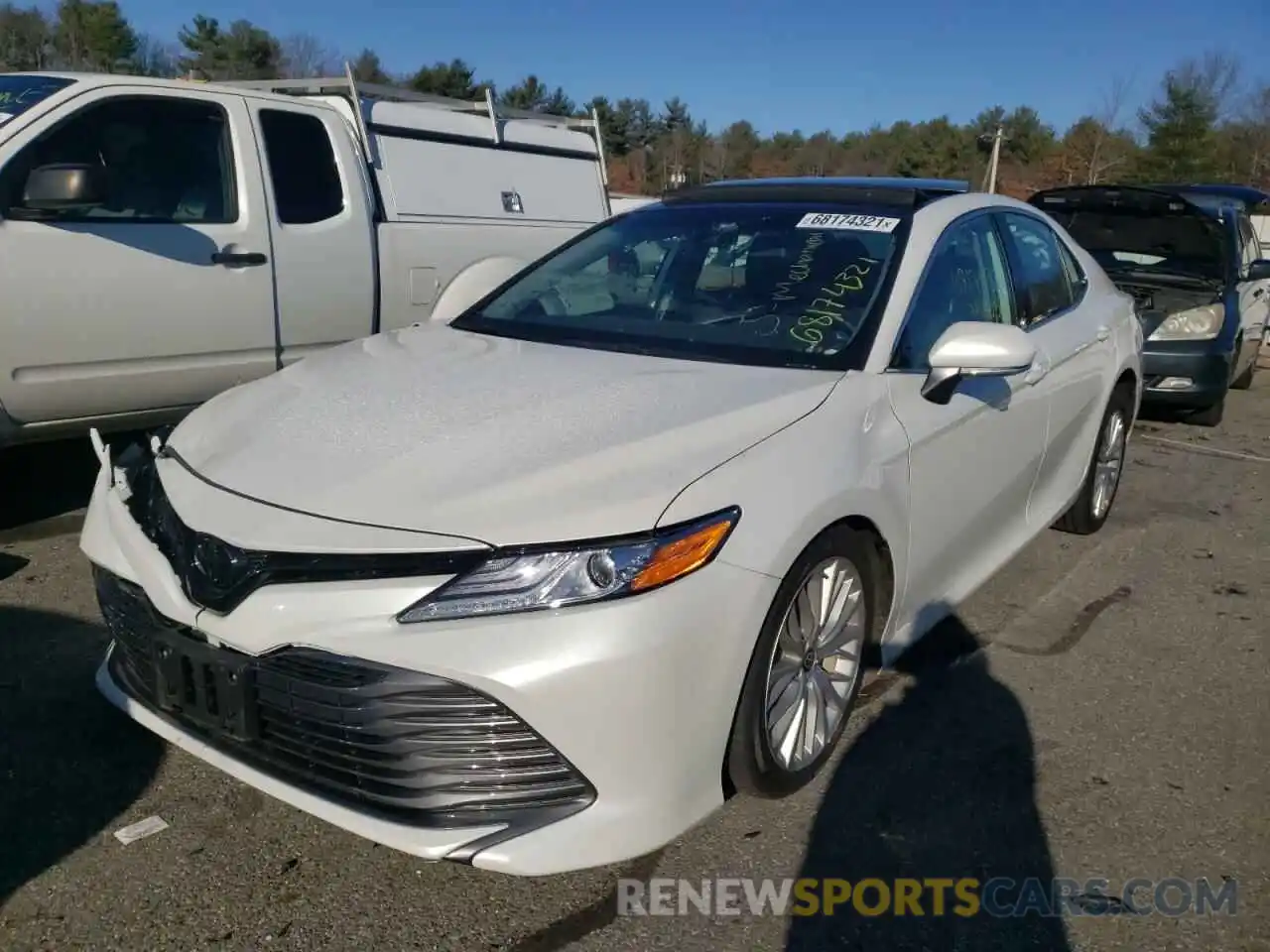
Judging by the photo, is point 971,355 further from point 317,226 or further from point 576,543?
point 317,226

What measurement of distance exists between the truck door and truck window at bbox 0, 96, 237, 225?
0.23m

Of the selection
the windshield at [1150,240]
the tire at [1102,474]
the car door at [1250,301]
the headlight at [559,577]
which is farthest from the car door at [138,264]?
the car door at [1250,301]

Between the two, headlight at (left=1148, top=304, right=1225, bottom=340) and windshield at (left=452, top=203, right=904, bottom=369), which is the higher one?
windshield at (left=452, top=203, right=904, bottom=369)

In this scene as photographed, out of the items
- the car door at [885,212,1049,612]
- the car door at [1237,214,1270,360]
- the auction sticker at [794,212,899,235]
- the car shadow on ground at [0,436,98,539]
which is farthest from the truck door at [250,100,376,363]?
the car door at [1237,214,1270,360]

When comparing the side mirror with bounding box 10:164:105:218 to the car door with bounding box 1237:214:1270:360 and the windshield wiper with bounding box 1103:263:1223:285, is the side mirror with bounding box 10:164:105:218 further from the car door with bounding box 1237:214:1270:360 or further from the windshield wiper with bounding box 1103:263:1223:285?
the car door with bounding box 1237:214:1270:360

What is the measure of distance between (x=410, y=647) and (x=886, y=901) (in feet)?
4.08

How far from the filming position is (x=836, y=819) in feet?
8.88

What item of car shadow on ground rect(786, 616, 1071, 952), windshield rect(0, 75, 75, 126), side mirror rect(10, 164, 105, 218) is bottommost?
car shadow on ground rect(786, 616, 1071, 952)

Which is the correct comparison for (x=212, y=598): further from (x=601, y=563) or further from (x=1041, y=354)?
(x=1041, y=354)

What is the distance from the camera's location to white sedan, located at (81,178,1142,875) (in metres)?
2.07

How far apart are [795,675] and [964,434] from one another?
1.04m

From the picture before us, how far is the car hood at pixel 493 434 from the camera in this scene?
7.11 ft

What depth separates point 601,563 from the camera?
210 centimetres

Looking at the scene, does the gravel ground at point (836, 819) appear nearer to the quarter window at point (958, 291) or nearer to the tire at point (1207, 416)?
the quarter window at point (958, 291)
